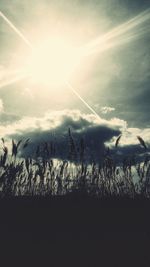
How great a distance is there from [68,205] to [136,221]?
4.83 ft

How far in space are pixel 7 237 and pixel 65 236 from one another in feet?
2.55

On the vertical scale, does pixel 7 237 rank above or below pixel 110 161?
below

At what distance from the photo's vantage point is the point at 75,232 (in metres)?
3.71

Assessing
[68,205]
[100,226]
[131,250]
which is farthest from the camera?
[68,205]

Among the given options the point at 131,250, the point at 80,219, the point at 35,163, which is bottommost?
the point at 131,250

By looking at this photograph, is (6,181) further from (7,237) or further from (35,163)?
(7,237)

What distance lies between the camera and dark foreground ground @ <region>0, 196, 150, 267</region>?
8.43ft

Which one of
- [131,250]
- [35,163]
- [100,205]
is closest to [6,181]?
[35,163]

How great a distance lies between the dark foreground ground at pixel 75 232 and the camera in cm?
257

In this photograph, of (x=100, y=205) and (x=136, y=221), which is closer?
(x=136, y=221)

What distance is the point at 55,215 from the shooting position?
4613mm

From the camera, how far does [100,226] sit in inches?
158

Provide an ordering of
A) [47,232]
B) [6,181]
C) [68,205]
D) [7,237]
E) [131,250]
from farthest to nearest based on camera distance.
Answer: [6,181], [68,205], [47,232], [7,237], [131,250]

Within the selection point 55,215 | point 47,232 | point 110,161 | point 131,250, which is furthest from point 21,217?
point 110,161
